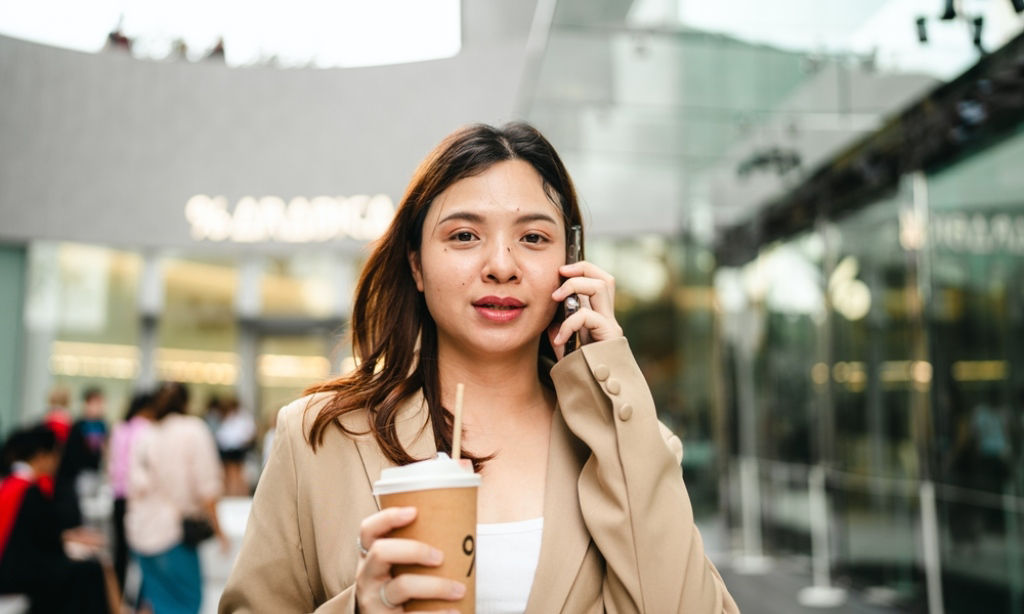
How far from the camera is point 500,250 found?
4.85 ft

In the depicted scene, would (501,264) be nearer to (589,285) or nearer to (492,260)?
(492,260)

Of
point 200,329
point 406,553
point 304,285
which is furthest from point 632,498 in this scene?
point 200,329

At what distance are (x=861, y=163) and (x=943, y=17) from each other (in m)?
2.53

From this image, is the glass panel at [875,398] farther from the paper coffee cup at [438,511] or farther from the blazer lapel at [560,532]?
the paper coffee cup at [438,511]

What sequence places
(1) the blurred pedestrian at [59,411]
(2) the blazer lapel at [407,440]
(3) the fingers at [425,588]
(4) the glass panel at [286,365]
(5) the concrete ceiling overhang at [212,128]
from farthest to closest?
(4) the glass panel at [286,365] < (5) the concrete ceiling overhang at [212,128] < (1) the blurred pedestrian at [59,411] < (2) the blazer lapel at [407,440] < (3) the fingers at [425,588]

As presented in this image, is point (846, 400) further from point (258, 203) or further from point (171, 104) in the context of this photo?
point (171, 104)

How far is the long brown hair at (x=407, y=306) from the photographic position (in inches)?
61.1

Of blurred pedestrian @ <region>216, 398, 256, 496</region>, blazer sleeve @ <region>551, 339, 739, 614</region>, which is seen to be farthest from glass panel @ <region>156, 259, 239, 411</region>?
blazer sleeve @ <region>551, 339, 739, 614</region>

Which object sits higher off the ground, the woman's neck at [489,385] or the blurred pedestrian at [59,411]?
the woman's neck at [489,385]

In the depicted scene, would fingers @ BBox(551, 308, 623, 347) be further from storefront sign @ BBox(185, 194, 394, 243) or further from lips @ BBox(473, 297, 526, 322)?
storefront sign @ BBox(185, 194, 394, 243)

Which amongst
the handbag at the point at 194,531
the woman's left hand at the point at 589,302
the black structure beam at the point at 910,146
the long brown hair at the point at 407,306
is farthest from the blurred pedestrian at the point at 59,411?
the woman's left hand at the point at 589,302

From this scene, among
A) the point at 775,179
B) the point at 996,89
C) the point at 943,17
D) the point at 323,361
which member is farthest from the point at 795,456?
the point at 323,361

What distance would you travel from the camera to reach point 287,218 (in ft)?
44.2

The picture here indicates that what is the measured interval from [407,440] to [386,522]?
0.44 metres
